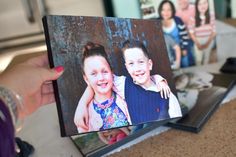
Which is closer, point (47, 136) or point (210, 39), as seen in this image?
point (47, 136)

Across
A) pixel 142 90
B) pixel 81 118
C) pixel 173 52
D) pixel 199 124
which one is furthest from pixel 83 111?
pixel 173 52

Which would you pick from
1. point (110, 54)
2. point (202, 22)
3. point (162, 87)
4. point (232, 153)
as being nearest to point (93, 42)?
point (110, 54)

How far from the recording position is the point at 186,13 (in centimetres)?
83

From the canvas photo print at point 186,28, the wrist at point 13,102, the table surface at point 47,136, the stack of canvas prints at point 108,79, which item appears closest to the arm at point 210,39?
the canvas photo print at point 186,28

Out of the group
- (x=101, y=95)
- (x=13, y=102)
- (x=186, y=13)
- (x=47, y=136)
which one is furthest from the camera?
Answer: (x=186, y=13)

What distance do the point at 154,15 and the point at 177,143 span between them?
392 millimetres

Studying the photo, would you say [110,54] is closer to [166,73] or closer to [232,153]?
[166,73]

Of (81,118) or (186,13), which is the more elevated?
(186,13)

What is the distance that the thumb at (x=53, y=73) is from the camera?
49 centimetres

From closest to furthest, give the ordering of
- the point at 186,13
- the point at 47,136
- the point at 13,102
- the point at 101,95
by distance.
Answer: the point at 13,102 → the point at 101,95 → the point at 47,136 → the point at 186,13

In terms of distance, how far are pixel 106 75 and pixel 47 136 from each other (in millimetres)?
219

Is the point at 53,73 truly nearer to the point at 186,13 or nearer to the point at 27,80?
the point at 27,80

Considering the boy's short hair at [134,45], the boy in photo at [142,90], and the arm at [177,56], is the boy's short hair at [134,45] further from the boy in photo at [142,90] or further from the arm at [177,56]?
the arm at [177,56]

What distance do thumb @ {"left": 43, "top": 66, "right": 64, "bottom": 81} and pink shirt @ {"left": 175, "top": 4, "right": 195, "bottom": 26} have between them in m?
0.44
